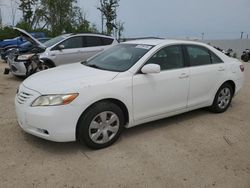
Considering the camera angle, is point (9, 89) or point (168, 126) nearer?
point (168, 126)

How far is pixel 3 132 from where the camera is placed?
4199mm

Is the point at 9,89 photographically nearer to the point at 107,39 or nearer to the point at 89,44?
the point at 89,44

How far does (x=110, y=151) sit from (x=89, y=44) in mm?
6477

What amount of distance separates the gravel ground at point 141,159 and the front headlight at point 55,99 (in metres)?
0.72

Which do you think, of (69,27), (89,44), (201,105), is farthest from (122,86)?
(69,27)

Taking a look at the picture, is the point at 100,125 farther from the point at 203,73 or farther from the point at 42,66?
the point at 42,66

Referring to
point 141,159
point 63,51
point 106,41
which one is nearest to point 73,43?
point 63,51

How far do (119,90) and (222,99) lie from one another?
2.63 m

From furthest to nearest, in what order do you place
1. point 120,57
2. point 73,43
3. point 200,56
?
1. point 73,43
2. point 200,56
3. point 120,57

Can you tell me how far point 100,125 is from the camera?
3641 mm

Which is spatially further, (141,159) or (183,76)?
(183,76)

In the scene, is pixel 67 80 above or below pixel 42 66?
above

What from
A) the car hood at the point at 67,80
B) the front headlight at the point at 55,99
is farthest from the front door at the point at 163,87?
the front headlight at the point at 55,99

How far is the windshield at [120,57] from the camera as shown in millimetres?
4125
